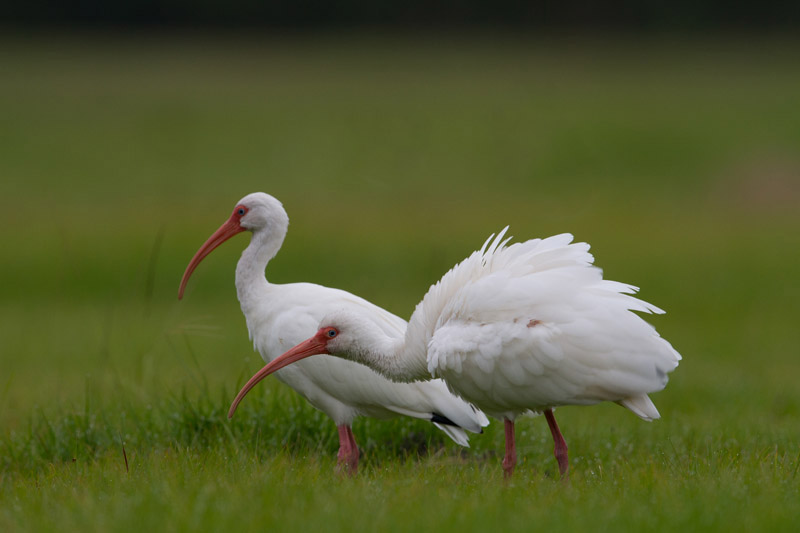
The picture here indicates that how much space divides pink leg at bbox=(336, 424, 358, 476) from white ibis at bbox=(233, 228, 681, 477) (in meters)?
0.75

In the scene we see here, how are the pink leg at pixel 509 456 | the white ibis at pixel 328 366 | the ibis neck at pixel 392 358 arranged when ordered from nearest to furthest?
the pink leg at pixel 509 456, the ibis neck at pixel 392 358, the white ibis at pixel 328 366

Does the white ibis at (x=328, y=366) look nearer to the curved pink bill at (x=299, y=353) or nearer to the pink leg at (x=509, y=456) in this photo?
the curved pink bill at (x=299, y=353)

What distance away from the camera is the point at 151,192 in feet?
77.3

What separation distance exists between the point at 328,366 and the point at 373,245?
1098 cm

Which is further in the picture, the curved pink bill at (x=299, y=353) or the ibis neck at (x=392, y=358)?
the curved pink bill at (x=299, y=353)

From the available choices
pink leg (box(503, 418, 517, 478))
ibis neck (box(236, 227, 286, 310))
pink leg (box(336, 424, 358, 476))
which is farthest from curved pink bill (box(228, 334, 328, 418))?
pink leg (box(503, 418, 517, 478))

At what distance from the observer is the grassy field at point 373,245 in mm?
4930

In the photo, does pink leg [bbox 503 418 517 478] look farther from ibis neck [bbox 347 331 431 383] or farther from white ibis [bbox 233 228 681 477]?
ibis neck [bbox 347 331 431 383]

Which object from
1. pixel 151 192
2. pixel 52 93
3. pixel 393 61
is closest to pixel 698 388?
pixel 151 192

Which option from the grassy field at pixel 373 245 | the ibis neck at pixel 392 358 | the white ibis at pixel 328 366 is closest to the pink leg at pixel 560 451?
the grassy field at pixel 373 245

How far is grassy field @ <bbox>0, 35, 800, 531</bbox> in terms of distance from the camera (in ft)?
16.2

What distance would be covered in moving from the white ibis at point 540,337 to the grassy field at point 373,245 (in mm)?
432

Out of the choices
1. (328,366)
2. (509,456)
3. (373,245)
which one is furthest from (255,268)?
(373,245)

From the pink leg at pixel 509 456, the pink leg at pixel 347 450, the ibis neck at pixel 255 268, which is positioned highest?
the ibis neck at pixel 255 268
